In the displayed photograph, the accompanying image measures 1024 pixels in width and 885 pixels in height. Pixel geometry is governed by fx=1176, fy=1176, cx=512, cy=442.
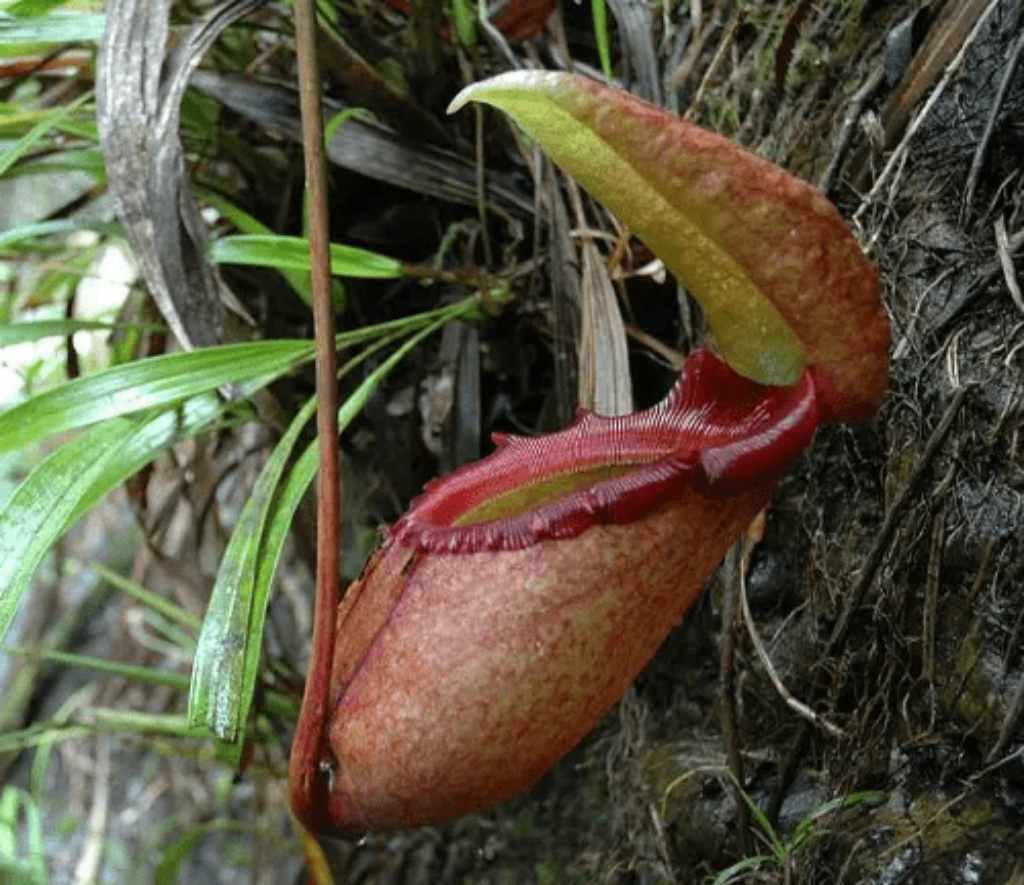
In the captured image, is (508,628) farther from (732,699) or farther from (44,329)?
(44,329)

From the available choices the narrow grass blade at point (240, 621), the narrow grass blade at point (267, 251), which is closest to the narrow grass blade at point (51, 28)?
the narrow grass blade at point (267, 251)

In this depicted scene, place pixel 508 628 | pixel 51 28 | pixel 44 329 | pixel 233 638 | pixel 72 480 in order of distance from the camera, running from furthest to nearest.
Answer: pixel 44 329, pixel 51 28, pixel 72 480, pixel 233 638, pixel 508 628

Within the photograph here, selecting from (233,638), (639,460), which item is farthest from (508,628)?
(233,638)

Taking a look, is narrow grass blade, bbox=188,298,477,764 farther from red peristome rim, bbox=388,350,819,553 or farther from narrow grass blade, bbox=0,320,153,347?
narrow grass blade, bbox=0,320,153,347

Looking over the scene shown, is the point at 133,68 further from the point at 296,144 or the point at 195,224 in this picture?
the point at 296,144

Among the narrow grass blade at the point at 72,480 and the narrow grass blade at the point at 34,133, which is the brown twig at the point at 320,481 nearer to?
the narrow grass blade at the point at 72,480

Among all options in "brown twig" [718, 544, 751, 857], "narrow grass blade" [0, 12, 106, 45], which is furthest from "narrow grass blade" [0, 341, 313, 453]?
"brown twig" [718, 544, 751, 857]

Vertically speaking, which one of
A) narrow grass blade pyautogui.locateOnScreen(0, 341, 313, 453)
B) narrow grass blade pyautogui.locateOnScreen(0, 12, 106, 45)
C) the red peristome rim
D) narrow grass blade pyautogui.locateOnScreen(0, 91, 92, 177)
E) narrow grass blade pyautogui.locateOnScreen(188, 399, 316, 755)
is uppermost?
narrow grass blade pyautogui.locateOnScreen(0, 12, 106, 45)
